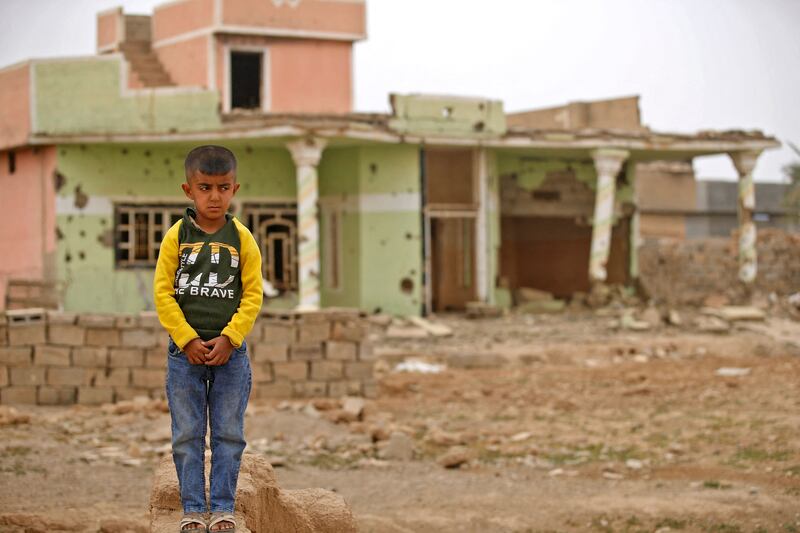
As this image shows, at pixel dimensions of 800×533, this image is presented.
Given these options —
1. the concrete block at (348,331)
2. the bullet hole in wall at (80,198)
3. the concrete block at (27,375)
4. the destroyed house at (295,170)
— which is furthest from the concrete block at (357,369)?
the bullet hole in wall at (80,198)

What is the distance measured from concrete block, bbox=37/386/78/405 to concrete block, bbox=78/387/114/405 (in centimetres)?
7

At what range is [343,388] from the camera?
36.5ft

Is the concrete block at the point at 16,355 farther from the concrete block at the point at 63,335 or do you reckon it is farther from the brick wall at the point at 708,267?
the brick wall at the point at 708,267

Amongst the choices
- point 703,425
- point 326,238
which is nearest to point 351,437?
point 703,425

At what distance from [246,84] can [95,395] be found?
12500 millimetres

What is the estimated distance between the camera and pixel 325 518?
4.82 m

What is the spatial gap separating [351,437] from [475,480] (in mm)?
1736

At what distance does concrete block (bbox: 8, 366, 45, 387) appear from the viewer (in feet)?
34.0

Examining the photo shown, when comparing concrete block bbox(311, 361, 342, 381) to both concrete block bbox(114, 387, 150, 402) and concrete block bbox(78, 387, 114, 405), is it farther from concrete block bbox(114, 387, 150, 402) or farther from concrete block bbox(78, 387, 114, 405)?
concrete block bbox(78, 387, 114, 405)

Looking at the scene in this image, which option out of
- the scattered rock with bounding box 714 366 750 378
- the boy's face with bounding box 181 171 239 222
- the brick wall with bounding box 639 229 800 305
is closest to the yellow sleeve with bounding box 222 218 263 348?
the boy's face with bounding box 181 171 239 222

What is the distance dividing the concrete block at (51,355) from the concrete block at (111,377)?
0.34 metres

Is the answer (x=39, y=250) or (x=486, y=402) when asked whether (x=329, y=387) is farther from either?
(x=39, y=250)

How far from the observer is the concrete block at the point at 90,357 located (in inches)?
413

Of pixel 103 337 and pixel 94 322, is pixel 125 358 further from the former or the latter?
pixel 94 322
